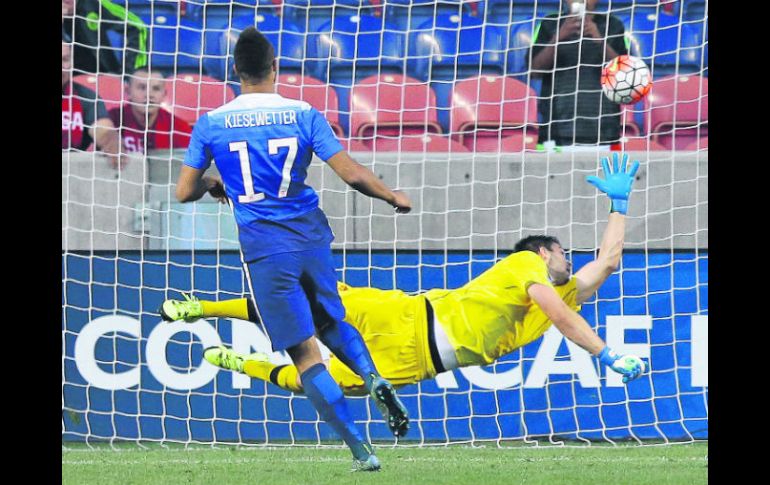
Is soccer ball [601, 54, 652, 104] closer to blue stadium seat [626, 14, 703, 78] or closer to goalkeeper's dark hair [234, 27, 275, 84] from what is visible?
blue stadium seat [626, 14, 703, 78]

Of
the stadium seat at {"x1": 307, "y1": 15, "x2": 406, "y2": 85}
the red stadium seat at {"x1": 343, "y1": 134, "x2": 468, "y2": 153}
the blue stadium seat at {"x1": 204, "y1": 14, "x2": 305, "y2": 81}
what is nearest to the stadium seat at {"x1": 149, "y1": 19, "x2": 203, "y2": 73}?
the blue stadium seat at {"x1": 204, "y1": 14, "x2": 305, "y2": 81}

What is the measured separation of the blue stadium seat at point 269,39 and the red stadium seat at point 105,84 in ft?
2.69

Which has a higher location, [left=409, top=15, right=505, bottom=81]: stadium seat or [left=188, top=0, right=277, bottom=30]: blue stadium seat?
[left=188, top=0, right=277, bottom=30]: blue stadium seat

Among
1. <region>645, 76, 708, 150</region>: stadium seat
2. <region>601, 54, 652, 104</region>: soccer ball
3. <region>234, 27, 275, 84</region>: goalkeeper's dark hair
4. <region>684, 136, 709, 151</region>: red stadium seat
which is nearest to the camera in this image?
<region>234, 27, 275, 84</region>: goalkeeper's dark hair

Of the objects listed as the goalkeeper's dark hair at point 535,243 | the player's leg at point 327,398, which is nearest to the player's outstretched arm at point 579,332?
the goalkeeper's dark hair at point 535,243

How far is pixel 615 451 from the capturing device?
22.7 ft

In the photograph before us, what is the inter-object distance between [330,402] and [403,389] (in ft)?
6.95

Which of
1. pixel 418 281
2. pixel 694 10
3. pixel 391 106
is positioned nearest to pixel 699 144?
pixel 694 10

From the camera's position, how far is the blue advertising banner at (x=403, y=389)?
7.51m

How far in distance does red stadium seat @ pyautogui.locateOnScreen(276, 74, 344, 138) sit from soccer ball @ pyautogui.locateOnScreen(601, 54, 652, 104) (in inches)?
71.8

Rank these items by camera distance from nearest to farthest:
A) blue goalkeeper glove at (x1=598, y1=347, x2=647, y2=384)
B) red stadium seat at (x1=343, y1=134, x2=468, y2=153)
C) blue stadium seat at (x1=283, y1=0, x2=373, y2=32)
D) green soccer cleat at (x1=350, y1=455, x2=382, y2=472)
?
green soccer cleat at (x1=350, y1=455, x2=382, y2=472), blue goalkeeper glove at (x1=598, y1=347, x2=647, y2=384), red stadium seat at (x1=343, y1=134, x2=468, y2=153), blue stadium seat at (x1=283, y1=0, x2=373, y2=32)

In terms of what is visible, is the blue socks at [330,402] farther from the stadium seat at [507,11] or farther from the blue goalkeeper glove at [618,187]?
the stadium seat at [507,11]

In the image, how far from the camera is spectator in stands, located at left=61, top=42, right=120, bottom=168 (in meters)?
8.26
